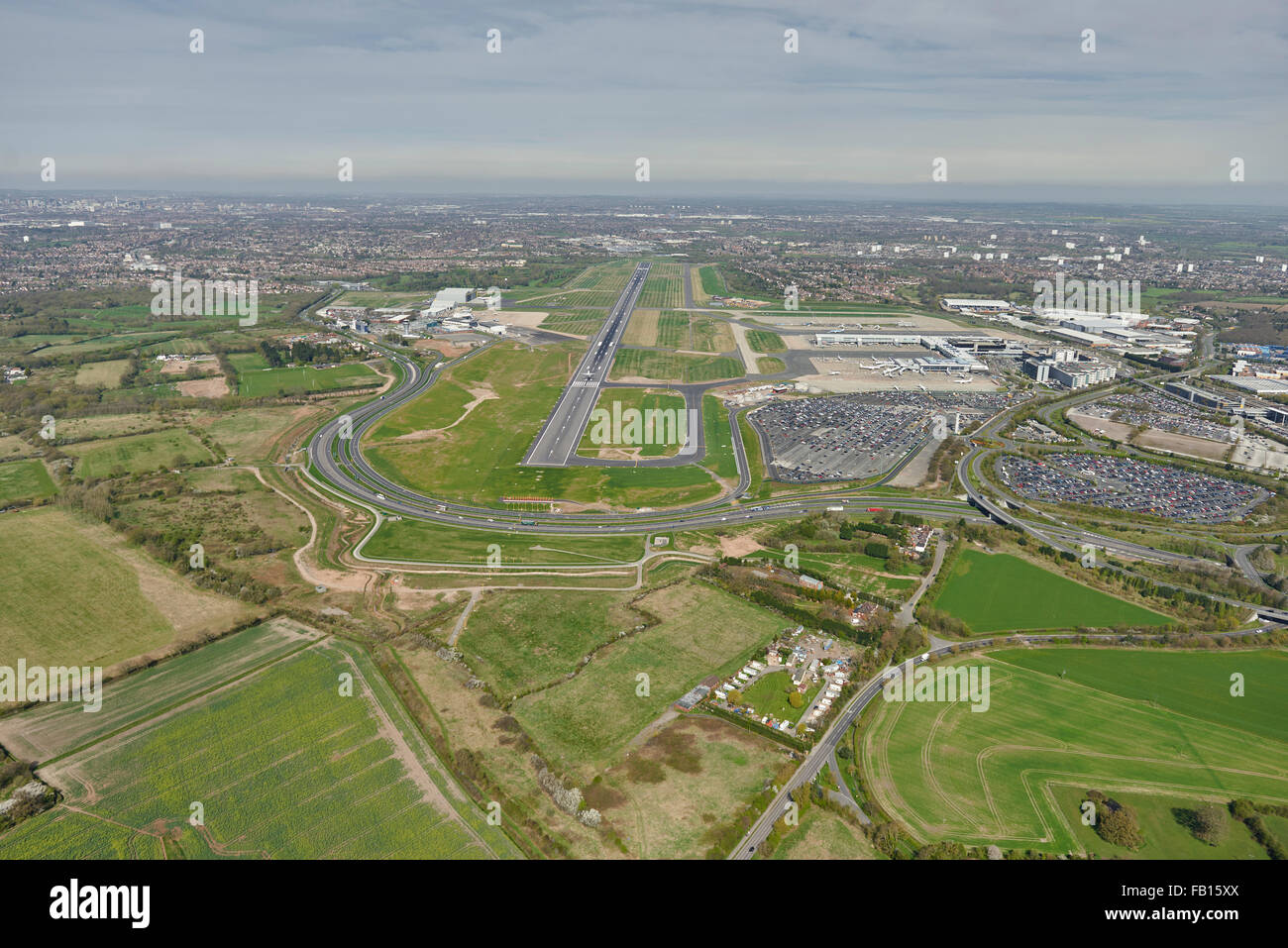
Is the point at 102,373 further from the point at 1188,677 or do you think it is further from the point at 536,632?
the point at 1188,677

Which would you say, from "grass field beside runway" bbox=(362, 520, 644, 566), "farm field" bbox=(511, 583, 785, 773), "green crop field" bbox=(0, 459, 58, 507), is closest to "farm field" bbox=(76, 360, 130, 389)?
"green crop field" bbox=(0, 459, 58, 507)

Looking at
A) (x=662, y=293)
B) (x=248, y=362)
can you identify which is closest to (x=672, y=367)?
(x=248, y=362)

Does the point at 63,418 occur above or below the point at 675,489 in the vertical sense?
above

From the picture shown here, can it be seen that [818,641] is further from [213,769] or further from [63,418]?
[63,418]

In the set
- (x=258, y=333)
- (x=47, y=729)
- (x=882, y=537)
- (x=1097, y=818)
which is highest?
(x=258, y=333)

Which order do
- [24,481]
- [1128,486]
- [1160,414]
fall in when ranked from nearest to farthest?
[24,481], [1128,486], [1160,414]

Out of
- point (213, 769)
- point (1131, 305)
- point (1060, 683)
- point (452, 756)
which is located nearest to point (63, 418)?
point (213, 769)
